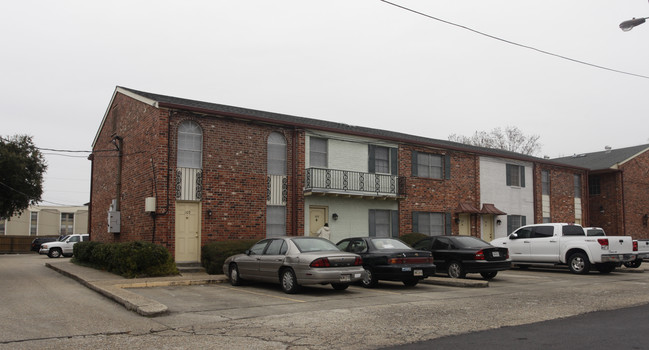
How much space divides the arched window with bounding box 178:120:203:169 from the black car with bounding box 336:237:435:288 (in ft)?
23.9

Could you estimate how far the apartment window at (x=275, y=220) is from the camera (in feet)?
65.8

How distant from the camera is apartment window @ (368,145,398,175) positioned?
22.9 meters

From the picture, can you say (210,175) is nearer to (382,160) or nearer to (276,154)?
(276,154)

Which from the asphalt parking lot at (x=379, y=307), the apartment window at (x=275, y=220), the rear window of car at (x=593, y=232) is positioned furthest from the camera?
the apartment window at (x=275, y=220)

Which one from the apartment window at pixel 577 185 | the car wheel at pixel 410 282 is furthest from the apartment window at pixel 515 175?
the car wheel at pixel 410 282

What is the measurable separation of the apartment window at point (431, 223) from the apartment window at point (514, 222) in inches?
181

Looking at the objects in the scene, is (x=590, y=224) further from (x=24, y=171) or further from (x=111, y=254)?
(x=24, y=171)

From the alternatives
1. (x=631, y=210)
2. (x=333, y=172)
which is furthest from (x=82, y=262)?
(x=631, y=210)

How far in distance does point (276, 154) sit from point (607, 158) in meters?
26.0

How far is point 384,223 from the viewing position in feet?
76.2

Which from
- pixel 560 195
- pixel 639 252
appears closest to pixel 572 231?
pixel 639 252

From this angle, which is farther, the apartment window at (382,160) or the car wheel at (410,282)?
the apartment window at (382,160)

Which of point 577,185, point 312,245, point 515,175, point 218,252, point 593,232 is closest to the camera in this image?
point 312,245

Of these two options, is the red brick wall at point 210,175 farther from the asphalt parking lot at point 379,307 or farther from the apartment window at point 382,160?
the asphalt parking lot at point 379,307
